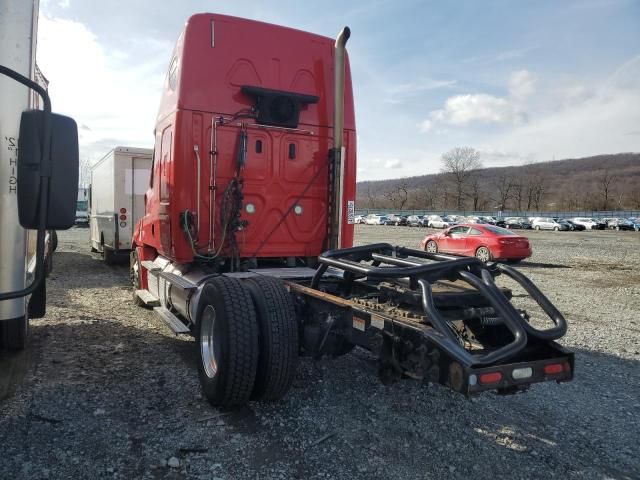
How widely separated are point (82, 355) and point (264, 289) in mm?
2790

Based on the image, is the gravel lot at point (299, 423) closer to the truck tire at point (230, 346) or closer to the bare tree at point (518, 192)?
the truck tire at point (230, 346)

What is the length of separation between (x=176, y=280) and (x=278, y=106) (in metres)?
2.28

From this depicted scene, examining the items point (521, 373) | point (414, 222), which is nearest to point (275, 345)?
point (521, 373)

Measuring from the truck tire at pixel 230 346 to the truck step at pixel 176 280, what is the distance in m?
0.91

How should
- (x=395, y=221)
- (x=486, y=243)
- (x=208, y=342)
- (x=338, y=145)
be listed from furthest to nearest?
(x=395, y=221) < (x=486, y=243) < (x=338, y=145) < (x=208, y=342)

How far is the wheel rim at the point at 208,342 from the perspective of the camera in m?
4.24

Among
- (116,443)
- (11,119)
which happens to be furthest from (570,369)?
(11,119)

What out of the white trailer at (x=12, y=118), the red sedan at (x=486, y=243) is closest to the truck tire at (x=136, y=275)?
the white trailer at (x=12, y=118)

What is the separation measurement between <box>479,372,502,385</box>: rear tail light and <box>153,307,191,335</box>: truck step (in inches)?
122

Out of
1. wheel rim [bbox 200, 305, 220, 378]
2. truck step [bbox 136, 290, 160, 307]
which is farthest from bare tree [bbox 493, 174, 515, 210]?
wheel rim [bbox 200, 305, 220, 378]

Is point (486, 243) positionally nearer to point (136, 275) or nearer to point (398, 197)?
point (136, 275)

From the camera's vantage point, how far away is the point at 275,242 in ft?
19.1

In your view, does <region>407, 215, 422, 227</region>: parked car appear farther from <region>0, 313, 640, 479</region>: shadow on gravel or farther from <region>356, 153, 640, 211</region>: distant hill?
<region>0, 313, 640, 479</region>: shadow on gravel

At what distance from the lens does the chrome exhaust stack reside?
18.9 ft
